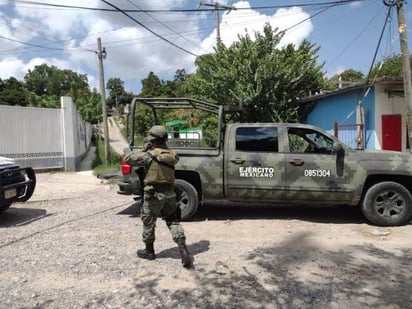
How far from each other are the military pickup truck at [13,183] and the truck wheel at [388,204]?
5.79 meters

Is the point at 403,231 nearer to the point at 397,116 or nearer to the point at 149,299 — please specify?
the point at 149,299

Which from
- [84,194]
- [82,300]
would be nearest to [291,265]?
[82,300]

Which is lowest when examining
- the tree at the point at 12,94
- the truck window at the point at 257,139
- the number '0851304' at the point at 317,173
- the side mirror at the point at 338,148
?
the number '0851304' at the point at 317,173

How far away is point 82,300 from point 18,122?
11.5 meters

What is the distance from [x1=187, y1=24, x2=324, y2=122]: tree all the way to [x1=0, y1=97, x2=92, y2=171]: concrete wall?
21.6ft

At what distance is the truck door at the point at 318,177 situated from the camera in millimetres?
6773

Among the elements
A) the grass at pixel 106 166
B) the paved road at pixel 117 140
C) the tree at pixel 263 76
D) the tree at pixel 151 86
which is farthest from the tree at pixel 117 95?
the tree at pixel 263 76

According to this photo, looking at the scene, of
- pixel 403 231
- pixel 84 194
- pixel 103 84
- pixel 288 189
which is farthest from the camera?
pixel 103 84

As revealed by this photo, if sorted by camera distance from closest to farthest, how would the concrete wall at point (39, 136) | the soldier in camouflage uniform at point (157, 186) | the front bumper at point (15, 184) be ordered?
1. the soldier in camouflage uniform at point (157, 186)
2. the front bumper at point (15, 184)
3. the concrete wall at point (39, 136)

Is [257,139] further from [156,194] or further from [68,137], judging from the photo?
[68,137]

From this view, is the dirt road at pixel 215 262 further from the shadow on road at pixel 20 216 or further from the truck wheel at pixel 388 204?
the truck wheel at pixel 388 204

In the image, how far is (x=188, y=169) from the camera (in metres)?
7.05

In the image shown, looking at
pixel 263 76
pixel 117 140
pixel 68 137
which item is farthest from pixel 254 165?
pixel 117 140

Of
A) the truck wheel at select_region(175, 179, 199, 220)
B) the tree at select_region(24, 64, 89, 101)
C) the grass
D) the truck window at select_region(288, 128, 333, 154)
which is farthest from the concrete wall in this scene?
the tree at select_region(24, 64, 89, 101)
